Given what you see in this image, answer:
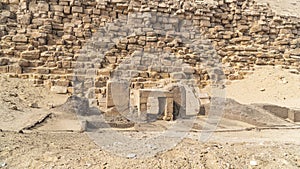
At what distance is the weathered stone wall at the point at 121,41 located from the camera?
10.5 meters

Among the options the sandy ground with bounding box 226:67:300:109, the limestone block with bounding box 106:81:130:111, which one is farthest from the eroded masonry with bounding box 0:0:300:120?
the limestone block with bounding box 106:81:130:111

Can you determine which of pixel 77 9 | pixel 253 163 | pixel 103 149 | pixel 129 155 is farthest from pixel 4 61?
pixel 253 163

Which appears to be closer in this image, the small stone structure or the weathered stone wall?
the small stone structure

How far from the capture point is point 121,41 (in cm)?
1167

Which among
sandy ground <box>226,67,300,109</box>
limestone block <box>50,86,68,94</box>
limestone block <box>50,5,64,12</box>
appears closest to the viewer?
limestone block <box>50,86,68,94</box>

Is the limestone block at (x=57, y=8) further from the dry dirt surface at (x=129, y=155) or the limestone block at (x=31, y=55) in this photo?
the dry dirt surface at (x=129, y=155)

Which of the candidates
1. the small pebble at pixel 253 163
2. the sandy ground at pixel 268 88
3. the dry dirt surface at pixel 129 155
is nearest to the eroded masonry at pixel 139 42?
the sandy ground at pixel 268 88

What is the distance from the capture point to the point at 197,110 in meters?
7.51

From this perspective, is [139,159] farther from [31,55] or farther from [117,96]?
[31,55]

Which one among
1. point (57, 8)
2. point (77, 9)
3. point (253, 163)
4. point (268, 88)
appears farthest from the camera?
point (77, 9)

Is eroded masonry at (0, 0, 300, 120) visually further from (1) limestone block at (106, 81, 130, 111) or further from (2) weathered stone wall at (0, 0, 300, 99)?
(1) limestone block at (106, 81, 130, 111)

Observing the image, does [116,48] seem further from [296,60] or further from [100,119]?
[296,60]

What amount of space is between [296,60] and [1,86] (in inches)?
→ 457

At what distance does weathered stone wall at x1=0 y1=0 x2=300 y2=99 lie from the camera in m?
10.5
